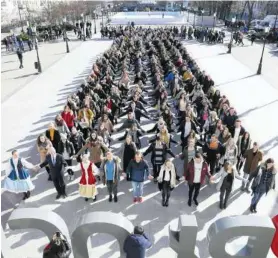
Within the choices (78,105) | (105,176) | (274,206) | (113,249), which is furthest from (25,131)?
(274,206)

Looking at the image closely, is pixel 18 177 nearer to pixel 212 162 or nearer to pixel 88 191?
pixel 88 191

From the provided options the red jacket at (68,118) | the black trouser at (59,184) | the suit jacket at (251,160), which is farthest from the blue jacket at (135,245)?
the red jacket at (68,118)

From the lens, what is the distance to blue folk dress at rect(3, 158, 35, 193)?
24.0ft

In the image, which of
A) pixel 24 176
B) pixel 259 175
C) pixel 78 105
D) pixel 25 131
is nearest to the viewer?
pixel 259 175

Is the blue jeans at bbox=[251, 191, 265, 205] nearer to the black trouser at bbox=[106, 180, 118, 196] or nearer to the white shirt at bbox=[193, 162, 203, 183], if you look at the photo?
the white shirt at bbox=[193, 162, 203, 183]

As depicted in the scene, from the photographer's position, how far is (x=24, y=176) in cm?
751

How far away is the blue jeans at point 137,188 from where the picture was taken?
301 inches

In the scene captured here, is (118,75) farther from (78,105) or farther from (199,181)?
(199,181)

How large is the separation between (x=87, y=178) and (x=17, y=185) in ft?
5.60

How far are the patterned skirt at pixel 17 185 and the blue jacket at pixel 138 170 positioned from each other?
2473 millimetres

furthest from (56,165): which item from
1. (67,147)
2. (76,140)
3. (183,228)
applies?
(183,228)

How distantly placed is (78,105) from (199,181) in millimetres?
5616

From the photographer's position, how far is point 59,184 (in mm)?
Answer: 7852

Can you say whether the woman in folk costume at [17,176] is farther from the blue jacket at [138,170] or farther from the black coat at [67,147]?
the blue jacket at [138,170]
